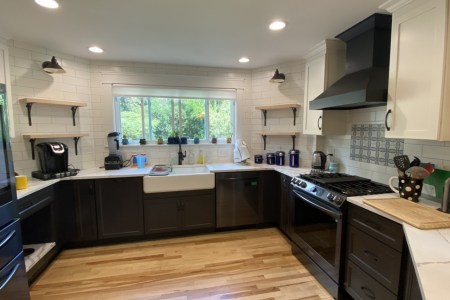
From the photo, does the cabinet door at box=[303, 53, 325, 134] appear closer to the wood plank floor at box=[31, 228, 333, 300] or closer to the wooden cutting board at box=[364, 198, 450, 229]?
the wooden cutting board at box=[364, 198, 450, 229]

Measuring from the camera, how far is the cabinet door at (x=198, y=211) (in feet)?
9.77

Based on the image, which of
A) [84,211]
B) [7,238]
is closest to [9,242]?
[7,238]

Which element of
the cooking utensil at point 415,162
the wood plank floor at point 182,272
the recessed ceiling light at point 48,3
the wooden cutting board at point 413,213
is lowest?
the wood plank floor at point 182,272

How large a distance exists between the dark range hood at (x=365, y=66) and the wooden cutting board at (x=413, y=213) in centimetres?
76

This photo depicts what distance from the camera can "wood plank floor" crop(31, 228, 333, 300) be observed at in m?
2.03

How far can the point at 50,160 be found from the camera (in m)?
2.53

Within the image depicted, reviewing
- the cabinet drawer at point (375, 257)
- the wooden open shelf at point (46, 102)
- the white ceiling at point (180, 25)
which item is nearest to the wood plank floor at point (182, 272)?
the cabinet drawer at point (375, 257)

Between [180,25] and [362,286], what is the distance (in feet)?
8.41

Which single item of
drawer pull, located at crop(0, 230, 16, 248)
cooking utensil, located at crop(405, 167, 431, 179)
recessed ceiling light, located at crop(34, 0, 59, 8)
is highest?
recessed ceiling light, located at crop(34, 0, 59, 8)

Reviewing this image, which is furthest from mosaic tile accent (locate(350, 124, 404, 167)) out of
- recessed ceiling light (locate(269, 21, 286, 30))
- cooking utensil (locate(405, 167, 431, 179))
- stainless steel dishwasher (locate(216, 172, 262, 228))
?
recessed ceiling light (locate(269, 21, 286, 30))

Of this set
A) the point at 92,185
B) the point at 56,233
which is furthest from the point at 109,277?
the point at 92,185

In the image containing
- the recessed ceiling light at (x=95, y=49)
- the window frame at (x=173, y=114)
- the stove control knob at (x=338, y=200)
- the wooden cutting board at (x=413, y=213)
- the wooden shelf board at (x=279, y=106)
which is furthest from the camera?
the window frame at (x=173, y=114)

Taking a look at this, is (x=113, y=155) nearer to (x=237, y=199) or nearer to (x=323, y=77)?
(x=237, y=199)

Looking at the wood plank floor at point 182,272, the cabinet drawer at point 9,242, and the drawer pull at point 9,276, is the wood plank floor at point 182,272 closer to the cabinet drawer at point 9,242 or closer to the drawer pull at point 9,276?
the drawer pull at point 9,276
